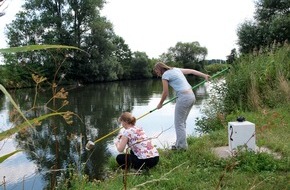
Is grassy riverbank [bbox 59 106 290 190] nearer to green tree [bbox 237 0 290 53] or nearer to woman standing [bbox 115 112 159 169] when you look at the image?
woman standing [bbox 115 112 159 169]

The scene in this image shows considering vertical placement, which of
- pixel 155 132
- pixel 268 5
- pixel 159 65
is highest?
pixel 268 5

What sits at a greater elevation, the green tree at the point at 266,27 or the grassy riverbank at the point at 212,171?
the green tree at the point at 266,27

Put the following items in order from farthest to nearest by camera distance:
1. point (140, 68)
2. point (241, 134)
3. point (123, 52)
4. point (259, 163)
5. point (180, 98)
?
point (123, 52) → point (140, 68) → point (180, 98) → point (241, 134) → point (259, 163)

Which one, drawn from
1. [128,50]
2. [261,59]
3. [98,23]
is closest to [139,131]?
[261,59]

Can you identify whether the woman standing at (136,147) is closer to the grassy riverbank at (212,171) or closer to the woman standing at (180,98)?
the grassy riverbank at (212,171)

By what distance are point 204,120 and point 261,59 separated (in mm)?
2453

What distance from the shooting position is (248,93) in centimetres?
899

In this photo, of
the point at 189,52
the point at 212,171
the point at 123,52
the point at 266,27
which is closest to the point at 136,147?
the point at 212,171

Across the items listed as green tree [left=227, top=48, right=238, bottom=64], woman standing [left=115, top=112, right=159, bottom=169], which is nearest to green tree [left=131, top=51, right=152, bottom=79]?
green tree [left=227, top=48, right=238, bottom=64]

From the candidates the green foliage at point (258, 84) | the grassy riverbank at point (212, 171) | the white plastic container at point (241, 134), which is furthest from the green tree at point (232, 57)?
the white plastic container at point (241, 134)

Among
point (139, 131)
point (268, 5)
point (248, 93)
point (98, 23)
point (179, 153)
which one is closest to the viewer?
point (139, 131)

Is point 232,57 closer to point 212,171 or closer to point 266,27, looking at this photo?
point 212,171

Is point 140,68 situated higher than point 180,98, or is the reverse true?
point 140,68

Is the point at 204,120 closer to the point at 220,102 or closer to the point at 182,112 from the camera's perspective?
the point at 220,102
